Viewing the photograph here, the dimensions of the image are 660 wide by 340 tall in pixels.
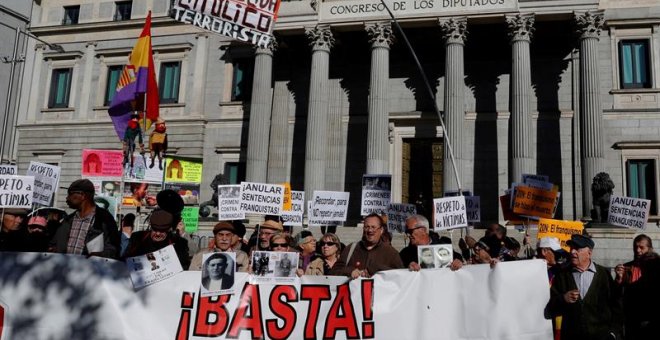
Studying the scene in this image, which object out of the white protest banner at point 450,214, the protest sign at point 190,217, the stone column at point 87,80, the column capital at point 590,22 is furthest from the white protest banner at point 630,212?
the stone column at point 87,80

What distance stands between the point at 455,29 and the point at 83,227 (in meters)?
19.5

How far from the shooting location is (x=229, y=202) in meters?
11.7

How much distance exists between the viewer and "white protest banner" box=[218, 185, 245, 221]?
1145 centimetres

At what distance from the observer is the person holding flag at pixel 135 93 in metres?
18.4

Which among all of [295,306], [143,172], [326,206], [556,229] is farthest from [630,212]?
[143,172]

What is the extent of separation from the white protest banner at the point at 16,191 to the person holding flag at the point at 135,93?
8546mm

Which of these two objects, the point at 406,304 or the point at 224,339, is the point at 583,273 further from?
the point at 224,339

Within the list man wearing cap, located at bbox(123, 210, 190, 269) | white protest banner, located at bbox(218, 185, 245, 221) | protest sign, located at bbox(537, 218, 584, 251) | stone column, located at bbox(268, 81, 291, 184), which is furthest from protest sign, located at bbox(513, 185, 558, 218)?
stone column, located at bbox(268, 81, 291, 184)

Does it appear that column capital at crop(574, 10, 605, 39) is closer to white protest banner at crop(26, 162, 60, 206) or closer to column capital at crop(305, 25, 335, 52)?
column capital at crop(305, 25, 335, 52)

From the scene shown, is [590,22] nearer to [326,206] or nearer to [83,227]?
[326,206]

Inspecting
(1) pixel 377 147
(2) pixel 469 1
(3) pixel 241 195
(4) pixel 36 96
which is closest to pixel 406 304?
(3) pixel 241 195

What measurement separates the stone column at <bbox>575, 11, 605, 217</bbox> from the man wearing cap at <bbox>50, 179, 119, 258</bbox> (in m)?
18.9

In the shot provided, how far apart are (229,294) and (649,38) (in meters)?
23.8

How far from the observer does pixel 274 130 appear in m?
27.7
